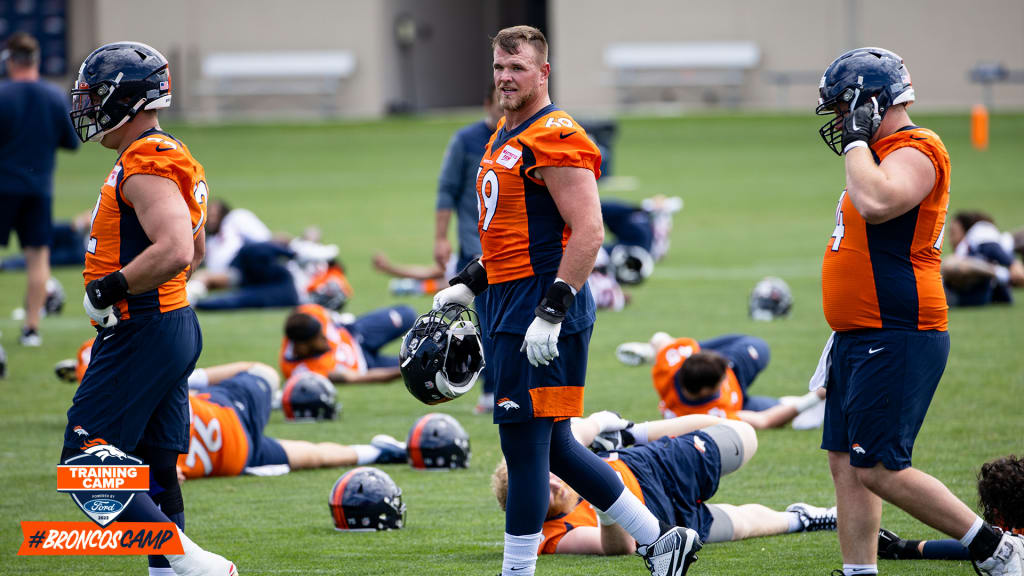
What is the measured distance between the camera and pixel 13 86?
11445mm

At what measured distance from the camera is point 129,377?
15.2 ft

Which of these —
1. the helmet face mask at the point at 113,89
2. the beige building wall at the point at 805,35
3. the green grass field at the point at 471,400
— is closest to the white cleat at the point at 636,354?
the green grass field at the point at 471,400

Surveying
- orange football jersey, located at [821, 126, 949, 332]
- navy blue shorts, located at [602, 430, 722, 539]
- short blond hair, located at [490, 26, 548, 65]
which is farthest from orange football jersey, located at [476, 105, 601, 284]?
navy blue shorts, located at [602, 430, 722, 539]

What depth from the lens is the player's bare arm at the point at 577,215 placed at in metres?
4.71

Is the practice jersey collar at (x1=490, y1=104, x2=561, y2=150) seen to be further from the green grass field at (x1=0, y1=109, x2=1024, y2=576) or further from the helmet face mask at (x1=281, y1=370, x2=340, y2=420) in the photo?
the helmet face mask at (x1=281, y1=370, x2=340, y2=420)

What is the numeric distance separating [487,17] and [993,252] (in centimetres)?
3930

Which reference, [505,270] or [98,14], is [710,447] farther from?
[98,14]

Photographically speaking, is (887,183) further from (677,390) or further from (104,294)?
(677,390)

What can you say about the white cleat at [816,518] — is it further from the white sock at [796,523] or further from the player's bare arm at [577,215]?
the player's bare arm at [577,215]

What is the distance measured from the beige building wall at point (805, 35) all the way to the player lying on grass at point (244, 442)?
36.3 m

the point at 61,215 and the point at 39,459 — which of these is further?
the point at 61,215

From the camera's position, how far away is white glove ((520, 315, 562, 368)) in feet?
15.1

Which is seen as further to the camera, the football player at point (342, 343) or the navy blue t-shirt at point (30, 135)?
the navy blue t-shirt at point (30, 135)

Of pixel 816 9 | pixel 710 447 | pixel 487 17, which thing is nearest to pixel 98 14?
pixel 487 17
